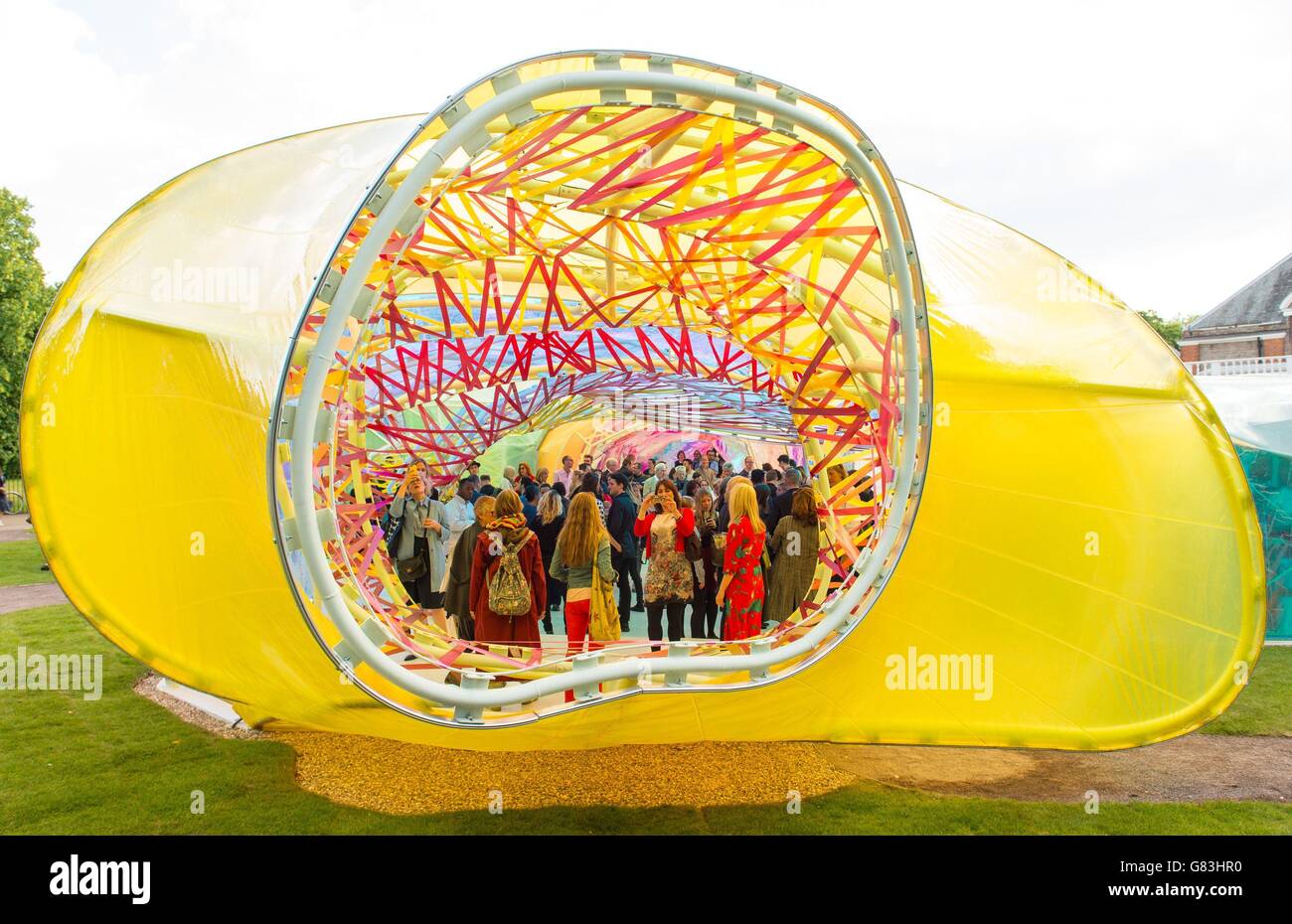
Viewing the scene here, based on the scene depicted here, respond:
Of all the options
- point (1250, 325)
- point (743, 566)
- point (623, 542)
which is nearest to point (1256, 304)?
point (1250, 325)

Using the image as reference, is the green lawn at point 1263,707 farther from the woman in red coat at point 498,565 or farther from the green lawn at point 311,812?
the woman in red coat at point 498,565

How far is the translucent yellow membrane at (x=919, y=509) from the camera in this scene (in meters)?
4.61

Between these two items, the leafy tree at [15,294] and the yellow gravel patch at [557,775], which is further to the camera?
the leafy tree at [15,294]

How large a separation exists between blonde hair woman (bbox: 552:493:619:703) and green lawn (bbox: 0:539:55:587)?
10.6 metres

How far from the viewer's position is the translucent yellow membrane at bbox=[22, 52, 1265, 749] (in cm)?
461

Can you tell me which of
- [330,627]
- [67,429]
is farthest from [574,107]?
[67,429]

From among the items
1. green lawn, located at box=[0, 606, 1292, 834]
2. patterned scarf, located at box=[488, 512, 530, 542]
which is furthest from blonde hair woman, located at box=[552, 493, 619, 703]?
green lawn, located at box=[0, 606, 1292, 834]

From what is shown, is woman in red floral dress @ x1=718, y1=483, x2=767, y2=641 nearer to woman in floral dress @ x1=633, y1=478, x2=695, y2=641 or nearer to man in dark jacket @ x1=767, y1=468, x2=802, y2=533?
woman in floral dress @ x1=633, y1=478, x2=695, y2=641

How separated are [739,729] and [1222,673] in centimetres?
322

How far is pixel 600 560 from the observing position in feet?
22.0

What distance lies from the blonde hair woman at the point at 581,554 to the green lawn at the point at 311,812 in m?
1.60

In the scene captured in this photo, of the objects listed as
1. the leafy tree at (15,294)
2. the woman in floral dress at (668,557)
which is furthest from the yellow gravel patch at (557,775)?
the leafy tree at (15,294)

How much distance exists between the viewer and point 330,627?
4012 millimetres
